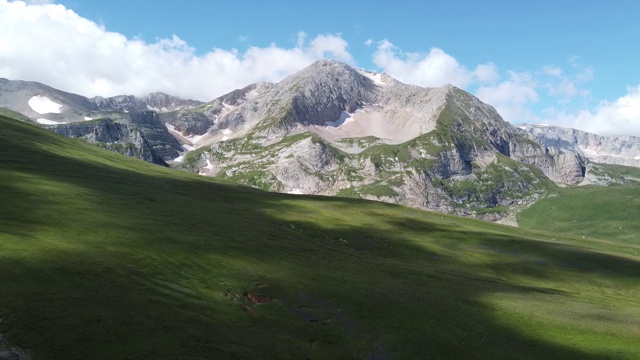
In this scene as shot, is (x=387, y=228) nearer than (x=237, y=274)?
No

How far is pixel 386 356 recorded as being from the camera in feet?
143

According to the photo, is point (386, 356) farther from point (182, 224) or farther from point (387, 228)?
point (387, 228)

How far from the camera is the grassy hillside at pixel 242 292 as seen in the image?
125ft

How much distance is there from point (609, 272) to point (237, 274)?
90821 millimetres

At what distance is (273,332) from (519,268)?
78230 mm

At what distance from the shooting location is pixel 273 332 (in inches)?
1738

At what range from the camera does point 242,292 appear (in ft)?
173

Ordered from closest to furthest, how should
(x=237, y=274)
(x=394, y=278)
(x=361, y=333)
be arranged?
(x=361, y=333), (x=237, y=274), (x=394, y=278)

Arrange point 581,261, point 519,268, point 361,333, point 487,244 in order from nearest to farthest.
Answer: point 361,333 < point 519,268 < point 581,261 < point 487,244

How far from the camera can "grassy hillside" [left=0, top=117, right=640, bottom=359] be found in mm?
38000

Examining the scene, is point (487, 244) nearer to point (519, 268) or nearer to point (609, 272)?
point (519, 268)

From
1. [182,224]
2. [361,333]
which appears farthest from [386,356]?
[182,224]

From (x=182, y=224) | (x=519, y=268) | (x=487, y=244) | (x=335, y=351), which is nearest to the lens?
(x=335, y=351)

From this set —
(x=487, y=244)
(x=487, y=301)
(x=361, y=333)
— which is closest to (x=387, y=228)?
(x=487, y=244)
